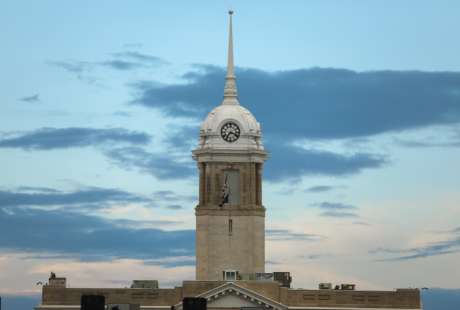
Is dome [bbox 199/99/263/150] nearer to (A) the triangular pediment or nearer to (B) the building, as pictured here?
(B) the building

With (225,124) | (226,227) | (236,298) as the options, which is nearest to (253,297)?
(236,298)

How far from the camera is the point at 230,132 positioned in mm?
190375

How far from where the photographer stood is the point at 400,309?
17738 centimetres

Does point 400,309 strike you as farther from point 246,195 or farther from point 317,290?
point 246,195

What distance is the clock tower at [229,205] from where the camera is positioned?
618 ft

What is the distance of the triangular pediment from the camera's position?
177m

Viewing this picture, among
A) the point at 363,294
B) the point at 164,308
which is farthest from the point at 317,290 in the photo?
the point at 164,308

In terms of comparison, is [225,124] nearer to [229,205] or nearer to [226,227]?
[229,205]

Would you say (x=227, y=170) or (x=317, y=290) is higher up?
(x=227, y=170)

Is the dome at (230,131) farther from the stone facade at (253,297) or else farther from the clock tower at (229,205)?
the stone facade at (253,297)

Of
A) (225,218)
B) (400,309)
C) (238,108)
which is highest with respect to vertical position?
(238,108)

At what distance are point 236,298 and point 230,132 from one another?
22280 mm

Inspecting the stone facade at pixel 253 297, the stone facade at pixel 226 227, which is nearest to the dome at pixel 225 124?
the stone facade at pixel 226 227

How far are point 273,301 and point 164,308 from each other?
39.8ft
